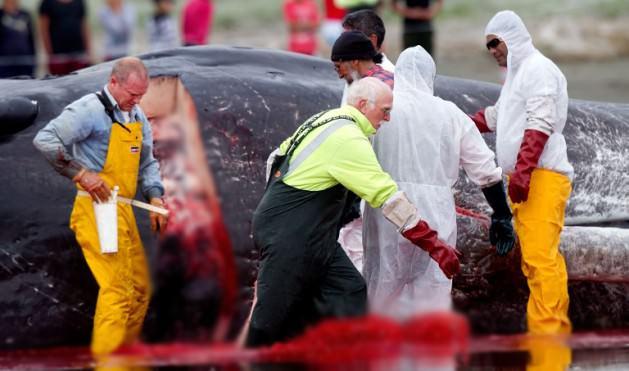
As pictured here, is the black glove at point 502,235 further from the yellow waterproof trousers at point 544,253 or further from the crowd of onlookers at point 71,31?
the crowd of onlookers at point 71,31

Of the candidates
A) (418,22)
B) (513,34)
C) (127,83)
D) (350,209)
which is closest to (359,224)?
(350,209)

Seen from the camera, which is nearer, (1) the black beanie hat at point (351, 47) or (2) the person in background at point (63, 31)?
(1) the black beanie hat at point (351, 47)

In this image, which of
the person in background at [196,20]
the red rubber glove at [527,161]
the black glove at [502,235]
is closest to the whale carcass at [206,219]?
the black glove at [502,235]

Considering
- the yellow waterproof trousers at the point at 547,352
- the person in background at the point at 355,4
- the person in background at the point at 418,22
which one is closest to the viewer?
the yellow waterproof trousers at the point at 547,352

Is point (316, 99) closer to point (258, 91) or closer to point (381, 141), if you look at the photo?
point (258, 91)

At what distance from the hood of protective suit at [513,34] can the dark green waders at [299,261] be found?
163 centimetres

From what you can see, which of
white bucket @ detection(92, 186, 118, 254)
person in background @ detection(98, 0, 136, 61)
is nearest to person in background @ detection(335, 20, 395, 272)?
white bucket @ detection(92, 186, 118, 254)

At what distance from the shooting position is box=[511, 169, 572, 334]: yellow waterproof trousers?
9859 millimetres

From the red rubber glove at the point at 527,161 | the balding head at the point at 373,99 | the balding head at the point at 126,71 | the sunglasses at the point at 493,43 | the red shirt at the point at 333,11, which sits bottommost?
the red rubber glove at the point at 527,161

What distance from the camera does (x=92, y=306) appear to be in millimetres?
10109

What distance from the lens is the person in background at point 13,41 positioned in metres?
20.3

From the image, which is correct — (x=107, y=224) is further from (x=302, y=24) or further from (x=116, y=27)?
(x=116, y=27)

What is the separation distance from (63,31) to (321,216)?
1249 cm

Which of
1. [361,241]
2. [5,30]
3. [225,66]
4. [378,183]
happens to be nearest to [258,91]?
[225,66]
